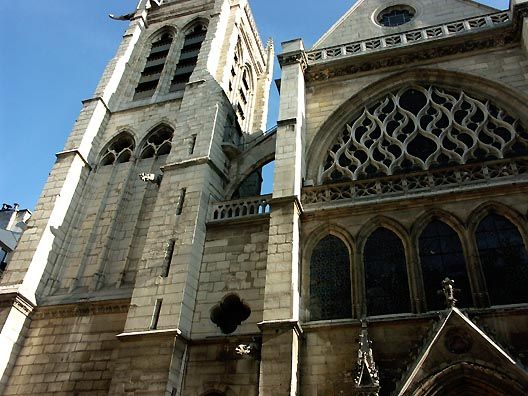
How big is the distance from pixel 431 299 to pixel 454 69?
6538 mm

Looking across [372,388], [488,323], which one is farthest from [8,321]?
[488,323]

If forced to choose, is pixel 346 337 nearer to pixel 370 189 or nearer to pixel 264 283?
pixel 264 283

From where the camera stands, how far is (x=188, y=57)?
19266 mm

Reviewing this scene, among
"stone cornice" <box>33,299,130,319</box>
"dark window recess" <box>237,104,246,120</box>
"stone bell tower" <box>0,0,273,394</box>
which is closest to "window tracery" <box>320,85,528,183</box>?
"stone bell tower" <box>0,0,273,394</box>

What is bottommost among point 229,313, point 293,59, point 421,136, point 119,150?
point 229,313

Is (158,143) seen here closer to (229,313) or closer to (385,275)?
(229,313)

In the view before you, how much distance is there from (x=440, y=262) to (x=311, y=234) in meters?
2.63

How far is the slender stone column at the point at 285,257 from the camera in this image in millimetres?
8531

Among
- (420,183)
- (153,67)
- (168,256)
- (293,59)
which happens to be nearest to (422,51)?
(293,59)

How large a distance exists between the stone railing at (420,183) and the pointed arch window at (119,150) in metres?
6.66

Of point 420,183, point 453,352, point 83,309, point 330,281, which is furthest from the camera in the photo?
point 83,309

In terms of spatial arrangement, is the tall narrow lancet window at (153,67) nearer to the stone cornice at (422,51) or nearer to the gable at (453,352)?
the stone cornice at (422,51)

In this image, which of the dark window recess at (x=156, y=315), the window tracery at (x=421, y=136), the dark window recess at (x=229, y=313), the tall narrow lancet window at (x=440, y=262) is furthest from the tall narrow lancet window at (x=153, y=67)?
the tall narrow lancet window at (x=440, y=262)

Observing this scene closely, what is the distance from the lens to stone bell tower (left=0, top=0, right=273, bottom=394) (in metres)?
10.5
